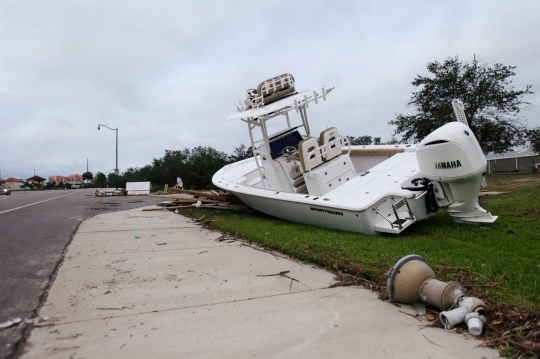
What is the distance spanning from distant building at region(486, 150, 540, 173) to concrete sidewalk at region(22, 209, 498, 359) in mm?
53277

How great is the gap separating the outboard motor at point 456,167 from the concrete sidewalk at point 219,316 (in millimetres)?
2695

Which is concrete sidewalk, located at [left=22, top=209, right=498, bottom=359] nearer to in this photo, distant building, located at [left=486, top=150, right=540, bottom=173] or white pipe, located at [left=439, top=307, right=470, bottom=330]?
white pipe, located at [left=439, top=307, right=470, bottom=330]

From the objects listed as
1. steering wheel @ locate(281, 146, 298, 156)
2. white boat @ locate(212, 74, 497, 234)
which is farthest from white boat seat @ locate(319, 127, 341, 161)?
steering wheel @ locate(281, 146, 298, 156)

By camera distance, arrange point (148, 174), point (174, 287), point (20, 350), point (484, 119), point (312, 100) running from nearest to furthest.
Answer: point (20, 350), point (174, 287), point (312, 100), point (484, 119), point (148, 174)

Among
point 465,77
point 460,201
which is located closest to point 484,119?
point 465,77

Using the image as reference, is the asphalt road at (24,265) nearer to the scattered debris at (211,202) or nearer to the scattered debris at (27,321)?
the scattered debris at (27,321)

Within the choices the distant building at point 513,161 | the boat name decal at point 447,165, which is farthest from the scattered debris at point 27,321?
the distant building at point 513,161

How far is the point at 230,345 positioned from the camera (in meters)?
2.64

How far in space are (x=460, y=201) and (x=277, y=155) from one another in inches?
176

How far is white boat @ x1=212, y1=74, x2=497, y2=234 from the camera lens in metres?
5.68

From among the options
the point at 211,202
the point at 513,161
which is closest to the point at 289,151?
the point at 211,202

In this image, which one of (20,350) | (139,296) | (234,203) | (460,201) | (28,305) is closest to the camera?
(20,350)

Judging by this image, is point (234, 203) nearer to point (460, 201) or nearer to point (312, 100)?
point (312, 100)

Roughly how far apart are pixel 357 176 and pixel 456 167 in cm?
247
